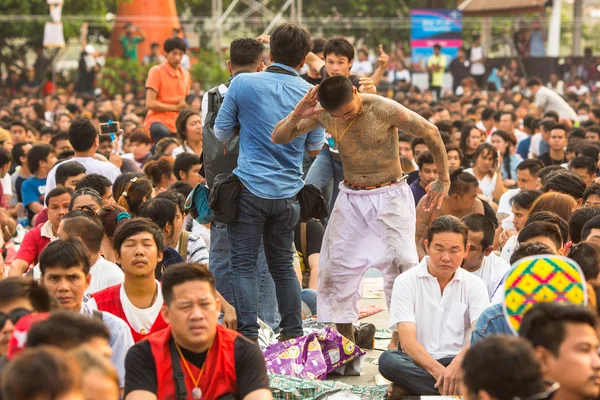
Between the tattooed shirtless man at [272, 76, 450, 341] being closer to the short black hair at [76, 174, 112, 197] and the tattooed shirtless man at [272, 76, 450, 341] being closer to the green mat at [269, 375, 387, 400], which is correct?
the green mat at [269, 375, 387, 400]

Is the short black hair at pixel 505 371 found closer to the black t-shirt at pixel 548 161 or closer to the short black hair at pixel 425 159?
the short black hair at pixel 425 159

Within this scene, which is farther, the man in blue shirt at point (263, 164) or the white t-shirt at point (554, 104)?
the white t-shirt at point (554, 104)

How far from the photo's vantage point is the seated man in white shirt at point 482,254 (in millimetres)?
6941

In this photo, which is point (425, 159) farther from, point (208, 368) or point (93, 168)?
point (208, 368)

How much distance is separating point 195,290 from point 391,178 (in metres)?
2.64

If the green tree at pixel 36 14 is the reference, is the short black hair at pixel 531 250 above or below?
below

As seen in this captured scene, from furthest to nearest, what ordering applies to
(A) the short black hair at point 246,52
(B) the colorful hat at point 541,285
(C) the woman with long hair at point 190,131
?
(C) the woman with long hair at point 190,131 < (A) the short black hair at point 246,52 < (B) the colorful hat at point 541,285

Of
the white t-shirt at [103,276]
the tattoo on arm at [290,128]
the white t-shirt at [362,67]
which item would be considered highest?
the tattoo on arm at [290,128]

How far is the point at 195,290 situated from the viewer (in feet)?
15.7

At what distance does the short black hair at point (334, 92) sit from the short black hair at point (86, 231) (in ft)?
4.91

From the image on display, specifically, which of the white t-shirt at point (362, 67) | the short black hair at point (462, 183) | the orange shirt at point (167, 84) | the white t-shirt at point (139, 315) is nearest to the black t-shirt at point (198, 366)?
the white t-shirt at point (139, 315)

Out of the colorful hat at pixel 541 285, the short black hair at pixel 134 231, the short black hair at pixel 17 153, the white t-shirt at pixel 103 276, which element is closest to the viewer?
the colorful hat at pixel 541 285

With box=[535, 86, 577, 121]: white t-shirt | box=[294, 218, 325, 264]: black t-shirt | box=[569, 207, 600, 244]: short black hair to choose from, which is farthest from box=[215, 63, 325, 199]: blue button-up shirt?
Result: box=[535, 86, 577, 121]: white t-shirt

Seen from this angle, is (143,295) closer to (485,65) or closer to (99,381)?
(99,381)
